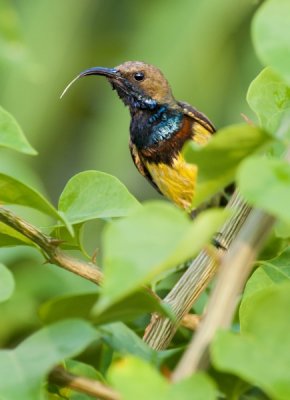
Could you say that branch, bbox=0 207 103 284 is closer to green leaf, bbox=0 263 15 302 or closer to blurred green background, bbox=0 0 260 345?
green leaf, bbox=0 263 15 302

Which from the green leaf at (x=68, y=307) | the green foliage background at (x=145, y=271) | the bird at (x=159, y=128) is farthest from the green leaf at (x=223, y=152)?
the bird at (x=159, y=128)

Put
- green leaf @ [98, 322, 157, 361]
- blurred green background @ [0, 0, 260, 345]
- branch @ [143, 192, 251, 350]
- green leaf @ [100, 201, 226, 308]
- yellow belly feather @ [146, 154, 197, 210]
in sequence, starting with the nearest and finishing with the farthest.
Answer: green leaf @ [100, 201, 226, 308], green leaf @ [98, 322, 157, 361], branch @ [143, 192, 251, 350], yellow belly feather @ [146, 154, 197, 210], blurred green background @ [0, 0, 260, 345]

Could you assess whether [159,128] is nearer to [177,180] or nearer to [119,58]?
[177,180]

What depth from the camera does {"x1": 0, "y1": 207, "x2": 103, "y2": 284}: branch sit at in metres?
0.81

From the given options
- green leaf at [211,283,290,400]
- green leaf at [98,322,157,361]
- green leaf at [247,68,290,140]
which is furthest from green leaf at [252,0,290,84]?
green leaf at [247,68,290,140]

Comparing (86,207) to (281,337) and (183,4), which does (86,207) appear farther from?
(183,4)

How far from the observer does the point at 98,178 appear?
34.4 inches

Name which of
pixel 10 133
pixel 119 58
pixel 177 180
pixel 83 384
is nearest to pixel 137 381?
pixel 83 384

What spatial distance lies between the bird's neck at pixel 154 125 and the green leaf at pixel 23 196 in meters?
1.76

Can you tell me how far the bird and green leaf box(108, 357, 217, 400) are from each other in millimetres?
1841

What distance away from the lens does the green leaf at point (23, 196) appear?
0.73m

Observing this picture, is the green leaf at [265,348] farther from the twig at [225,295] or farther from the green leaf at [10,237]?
the green leaf at [10,237]

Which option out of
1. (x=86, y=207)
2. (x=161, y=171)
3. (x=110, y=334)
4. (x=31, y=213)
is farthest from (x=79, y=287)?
(x=110, y=334)

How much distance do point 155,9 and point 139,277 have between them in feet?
9.24
